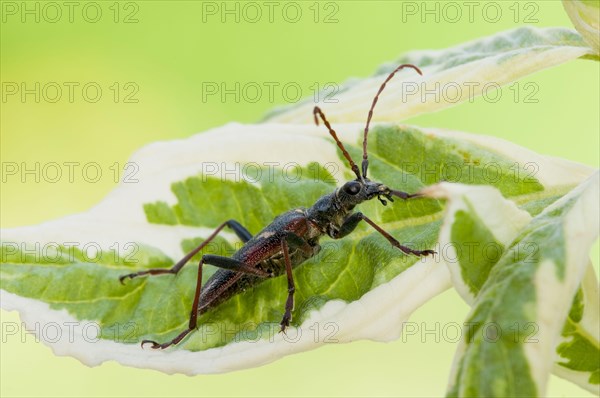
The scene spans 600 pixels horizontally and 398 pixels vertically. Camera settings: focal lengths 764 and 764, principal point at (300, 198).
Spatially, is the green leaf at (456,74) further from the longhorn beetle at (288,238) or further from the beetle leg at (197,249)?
the beetle leg at (197,249)

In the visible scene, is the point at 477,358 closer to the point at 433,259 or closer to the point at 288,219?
the point at 433,259

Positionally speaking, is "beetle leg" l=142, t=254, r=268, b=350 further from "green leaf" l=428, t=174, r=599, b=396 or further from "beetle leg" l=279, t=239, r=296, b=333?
"green leaf" l=428, t=174, r=599, b=396

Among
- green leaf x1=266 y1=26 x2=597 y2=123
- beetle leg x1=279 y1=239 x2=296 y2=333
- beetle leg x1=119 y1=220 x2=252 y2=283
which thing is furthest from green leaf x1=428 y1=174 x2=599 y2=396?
beetle leg x1=119 y1=220 x2=252 y2=283

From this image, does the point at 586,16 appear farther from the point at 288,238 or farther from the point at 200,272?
the point at 200,272

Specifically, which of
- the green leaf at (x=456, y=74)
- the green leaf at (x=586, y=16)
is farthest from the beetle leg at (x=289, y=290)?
the green leaf at (x=586, y=16)

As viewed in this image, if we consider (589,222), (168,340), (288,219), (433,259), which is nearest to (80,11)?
(288,219)

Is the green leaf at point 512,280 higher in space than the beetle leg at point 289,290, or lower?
higher
